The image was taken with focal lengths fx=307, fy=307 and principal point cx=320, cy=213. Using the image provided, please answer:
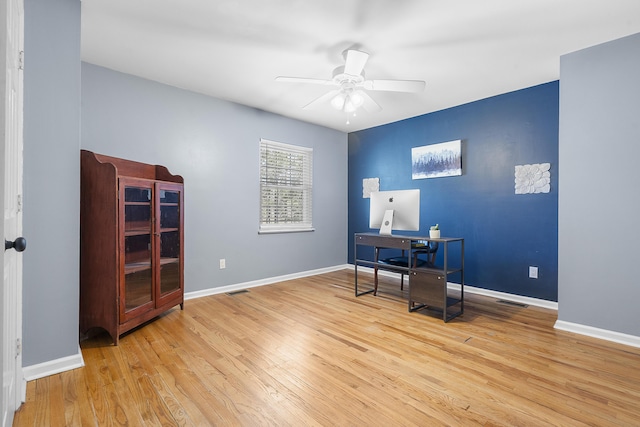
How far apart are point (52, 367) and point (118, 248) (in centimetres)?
84

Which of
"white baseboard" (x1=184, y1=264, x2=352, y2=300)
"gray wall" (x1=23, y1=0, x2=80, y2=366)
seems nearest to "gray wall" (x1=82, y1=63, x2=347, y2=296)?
"white baseboard" (x1=184, y1=264, x2=352, y2=300)

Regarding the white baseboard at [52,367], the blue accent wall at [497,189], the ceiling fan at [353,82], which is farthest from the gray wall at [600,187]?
the white baseboard at [52,367]

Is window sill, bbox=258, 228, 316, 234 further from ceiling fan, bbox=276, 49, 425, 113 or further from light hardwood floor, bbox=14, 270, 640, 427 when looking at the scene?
ceiling fan, bbox=276, 49, 425, 113

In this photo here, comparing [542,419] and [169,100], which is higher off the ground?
[169,100]

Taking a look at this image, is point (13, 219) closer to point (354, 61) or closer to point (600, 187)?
point (354, 61)

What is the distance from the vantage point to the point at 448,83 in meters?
3.41

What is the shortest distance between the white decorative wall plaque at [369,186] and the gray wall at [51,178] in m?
3.94

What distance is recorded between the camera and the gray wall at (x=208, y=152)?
10.2 feet

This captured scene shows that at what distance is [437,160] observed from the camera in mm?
4320

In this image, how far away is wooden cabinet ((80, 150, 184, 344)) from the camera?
2.38 metres

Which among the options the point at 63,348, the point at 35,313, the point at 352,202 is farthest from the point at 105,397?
the point at 352,202

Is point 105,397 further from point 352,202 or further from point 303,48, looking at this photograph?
point 352,202

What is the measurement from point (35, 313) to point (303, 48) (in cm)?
277

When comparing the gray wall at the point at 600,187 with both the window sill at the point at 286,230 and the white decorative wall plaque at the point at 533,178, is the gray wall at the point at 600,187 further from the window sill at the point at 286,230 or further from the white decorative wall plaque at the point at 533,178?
the window sill at the point at 286,230
